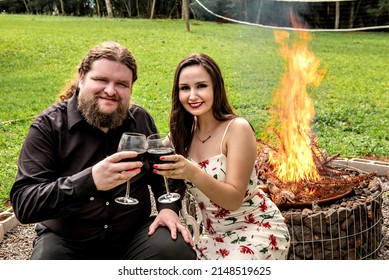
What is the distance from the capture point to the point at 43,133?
6.97ft

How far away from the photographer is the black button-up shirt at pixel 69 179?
6.47ft

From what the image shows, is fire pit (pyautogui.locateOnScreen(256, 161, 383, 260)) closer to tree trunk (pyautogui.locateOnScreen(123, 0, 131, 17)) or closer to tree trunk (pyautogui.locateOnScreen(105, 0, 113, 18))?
tree trunk (pyautogui.locateOnScreen(105, 0, 113, 18))

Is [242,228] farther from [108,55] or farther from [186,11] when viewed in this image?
[186,11]

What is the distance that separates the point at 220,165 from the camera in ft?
7.42

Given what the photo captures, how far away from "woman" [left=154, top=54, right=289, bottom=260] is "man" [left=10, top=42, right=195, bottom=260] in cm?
21

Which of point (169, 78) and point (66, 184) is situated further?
point (169, 78)

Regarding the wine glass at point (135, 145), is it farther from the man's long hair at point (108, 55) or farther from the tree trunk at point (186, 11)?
the tree trunk at point (186, 11)

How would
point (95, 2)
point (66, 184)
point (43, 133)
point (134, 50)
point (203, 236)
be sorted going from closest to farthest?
point (66, 184) → point (43, 133) → point (203, 236) → point (95, 2) → point (134, 50)

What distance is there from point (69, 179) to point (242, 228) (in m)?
0.83

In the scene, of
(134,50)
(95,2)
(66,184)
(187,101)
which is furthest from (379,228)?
(134,50)

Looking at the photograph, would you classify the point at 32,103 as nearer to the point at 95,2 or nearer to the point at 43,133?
the point at 95,2

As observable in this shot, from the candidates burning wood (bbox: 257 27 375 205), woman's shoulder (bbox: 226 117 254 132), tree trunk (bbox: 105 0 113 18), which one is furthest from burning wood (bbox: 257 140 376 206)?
tree trunk (bbox: 105 0 113 18)

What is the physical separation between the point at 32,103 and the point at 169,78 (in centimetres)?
148

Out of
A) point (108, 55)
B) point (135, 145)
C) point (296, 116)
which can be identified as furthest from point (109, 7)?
point (135, 145)
